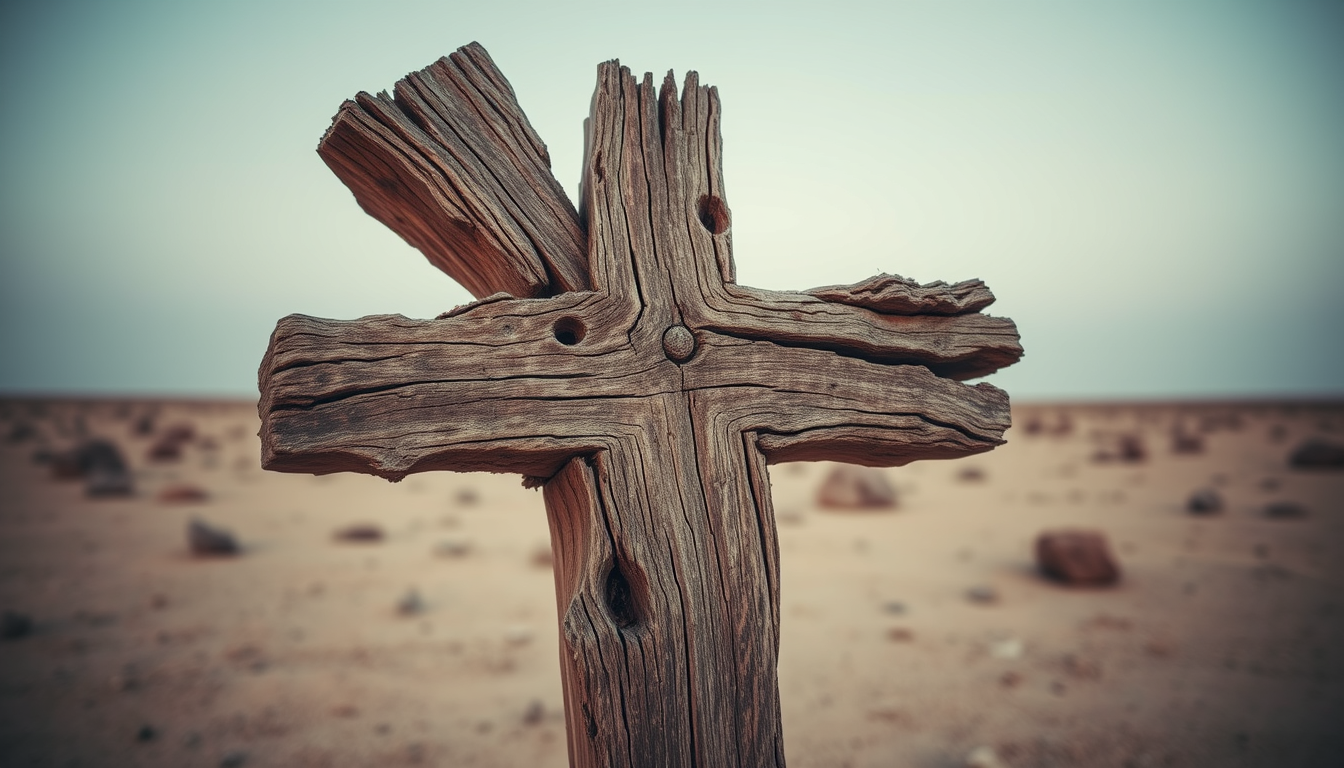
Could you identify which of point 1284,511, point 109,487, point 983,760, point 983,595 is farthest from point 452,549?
point 1284,511

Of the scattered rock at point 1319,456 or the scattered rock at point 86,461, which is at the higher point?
the scattered rock at point 86,461

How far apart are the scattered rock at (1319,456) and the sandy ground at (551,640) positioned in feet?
21.2

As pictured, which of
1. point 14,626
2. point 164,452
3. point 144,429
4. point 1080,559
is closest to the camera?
point 14,626

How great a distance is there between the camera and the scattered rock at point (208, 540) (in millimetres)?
9164

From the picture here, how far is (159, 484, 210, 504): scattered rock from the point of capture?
12461mm

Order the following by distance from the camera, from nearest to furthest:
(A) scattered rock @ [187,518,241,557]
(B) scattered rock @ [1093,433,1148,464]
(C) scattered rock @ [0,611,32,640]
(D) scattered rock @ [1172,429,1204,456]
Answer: (C) scattered rock @ [0,611,32,640] < (A) scattered rock @ [187,518,241,557] < (B) scattered rock @ [1093,433,1148,464] < (D) scattered rock @ [1172,429,1204,456]

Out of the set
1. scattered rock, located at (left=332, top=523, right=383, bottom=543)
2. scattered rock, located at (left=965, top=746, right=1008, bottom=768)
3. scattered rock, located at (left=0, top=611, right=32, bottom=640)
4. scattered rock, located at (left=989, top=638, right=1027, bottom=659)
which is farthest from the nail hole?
scattered rock, located at (left=332, top=523, right=383, bottom=543)

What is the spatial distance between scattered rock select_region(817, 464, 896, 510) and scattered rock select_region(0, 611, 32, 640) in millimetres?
10101

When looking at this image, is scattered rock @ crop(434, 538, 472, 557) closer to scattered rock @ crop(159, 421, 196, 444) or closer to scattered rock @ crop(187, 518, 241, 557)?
scattered rock @ crop(187, 518, 241, 557)

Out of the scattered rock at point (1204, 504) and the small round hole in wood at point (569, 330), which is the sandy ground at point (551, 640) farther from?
the small round hole in wood at point (569, 330)

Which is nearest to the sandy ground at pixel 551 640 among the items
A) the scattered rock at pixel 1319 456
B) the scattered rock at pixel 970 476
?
the scattered rock at pixel 970 476

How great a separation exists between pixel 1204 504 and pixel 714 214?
12.8 meters

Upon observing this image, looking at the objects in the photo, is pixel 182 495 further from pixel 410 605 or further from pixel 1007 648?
pixel 1007 648

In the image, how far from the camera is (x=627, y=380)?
6.48 feet
